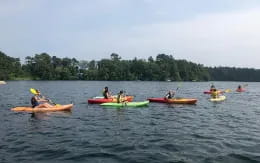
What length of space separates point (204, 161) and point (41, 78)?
12908cm

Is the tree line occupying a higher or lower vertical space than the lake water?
higher

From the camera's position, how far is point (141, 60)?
154500 millimetres

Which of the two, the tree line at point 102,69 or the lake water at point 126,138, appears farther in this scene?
the tree line at point 102,69

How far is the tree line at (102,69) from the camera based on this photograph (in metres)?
134

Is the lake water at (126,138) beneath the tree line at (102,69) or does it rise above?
beneath

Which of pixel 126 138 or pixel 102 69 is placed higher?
pixel 102 69

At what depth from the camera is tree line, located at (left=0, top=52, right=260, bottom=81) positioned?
134375 mm

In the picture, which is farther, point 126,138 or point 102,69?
point 102,69

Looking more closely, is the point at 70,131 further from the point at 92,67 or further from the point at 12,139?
the point at 92,67

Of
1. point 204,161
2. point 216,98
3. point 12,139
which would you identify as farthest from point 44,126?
point 216,98

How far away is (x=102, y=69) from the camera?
141500 millimetres

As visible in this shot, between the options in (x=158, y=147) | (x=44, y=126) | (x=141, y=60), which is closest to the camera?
(x=158, y=147)

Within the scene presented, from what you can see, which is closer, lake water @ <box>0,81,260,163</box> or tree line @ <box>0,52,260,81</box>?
lake water @ <box>0,81,260,163</box>

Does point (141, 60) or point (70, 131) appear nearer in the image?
point (70, 131)
